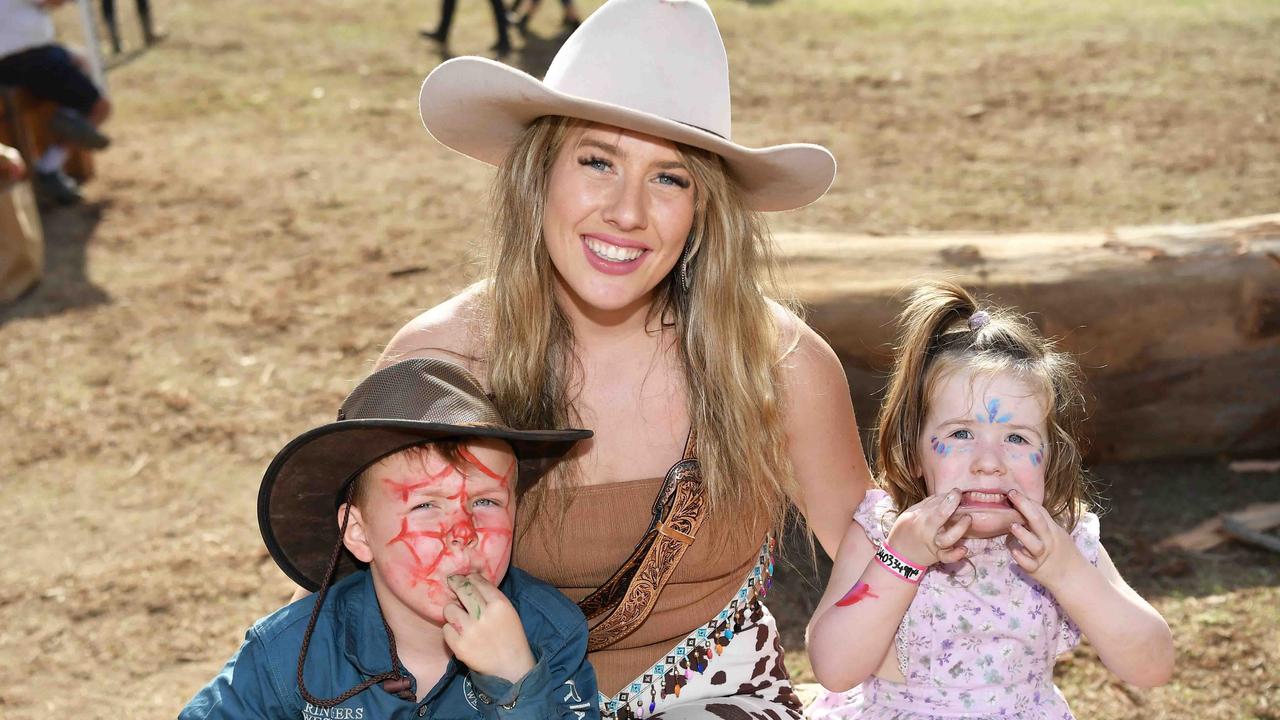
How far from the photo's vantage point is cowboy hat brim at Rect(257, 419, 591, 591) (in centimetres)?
235

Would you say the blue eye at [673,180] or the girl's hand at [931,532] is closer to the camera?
the girl's hand at [931,532]

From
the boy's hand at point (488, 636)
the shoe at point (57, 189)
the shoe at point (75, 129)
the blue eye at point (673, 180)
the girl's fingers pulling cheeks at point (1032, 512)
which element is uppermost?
the blue eye at point (673, 180)

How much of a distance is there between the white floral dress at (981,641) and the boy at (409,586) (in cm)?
70

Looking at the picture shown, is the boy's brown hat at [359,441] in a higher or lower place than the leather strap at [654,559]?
higher

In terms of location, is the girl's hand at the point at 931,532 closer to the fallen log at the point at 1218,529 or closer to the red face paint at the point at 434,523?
the red face paint at the point at 434,523

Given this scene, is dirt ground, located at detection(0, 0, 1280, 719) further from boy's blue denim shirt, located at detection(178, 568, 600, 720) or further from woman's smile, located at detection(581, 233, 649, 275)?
boy's blue denim shirt, located at detection(178, 568, 600, 720)

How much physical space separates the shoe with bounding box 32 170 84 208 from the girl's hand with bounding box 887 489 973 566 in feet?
24.8

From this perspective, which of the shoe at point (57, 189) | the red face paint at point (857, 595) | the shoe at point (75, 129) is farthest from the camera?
the shoe at point (57, 189)

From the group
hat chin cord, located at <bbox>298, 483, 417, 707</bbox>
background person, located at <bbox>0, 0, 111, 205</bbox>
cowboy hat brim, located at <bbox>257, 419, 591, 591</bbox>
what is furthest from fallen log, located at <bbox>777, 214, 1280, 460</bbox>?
background person, located at <bbox>0, 0, 111, 205</bbox>

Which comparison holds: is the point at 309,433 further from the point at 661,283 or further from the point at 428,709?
the point at 661,283

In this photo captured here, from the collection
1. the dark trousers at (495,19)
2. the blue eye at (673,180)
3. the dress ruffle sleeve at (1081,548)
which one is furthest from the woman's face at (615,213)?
→ the dark trousers at (495,19)

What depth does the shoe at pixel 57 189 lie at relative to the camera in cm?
842

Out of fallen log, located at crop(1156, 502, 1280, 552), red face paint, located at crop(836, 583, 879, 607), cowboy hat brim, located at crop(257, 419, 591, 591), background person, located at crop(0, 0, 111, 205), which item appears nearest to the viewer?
cowboy hat brim, located at crop(257, 419, 591, 591)

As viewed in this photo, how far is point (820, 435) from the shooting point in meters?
2.97
